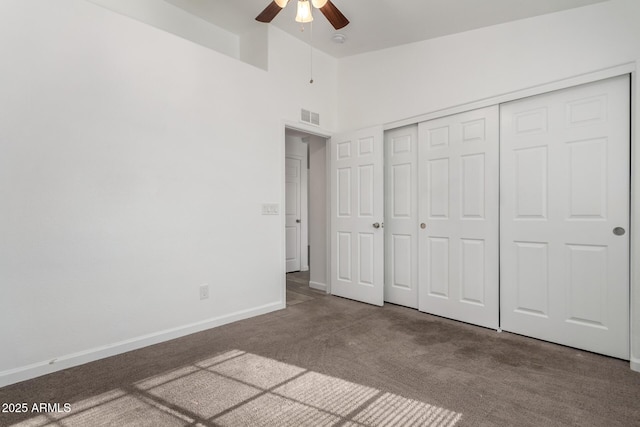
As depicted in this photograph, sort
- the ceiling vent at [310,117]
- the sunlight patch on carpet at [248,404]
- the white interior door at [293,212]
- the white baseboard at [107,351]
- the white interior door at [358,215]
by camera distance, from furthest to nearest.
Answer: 1. the white interior door at [293,212]
2. the ceiling vent at [310,117]
3. the white interior door at [358,215]
4. the white baseboard at [107,351]
5. the sunlight patch on carpet at [248,404]

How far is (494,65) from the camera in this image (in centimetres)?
300

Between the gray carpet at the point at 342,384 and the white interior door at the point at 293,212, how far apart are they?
3025mm

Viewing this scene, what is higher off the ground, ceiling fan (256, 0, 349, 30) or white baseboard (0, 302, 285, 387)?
ceiling fan (256, 0, 349, 30)

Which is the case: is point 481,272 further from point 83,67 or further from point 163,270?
point 83,67

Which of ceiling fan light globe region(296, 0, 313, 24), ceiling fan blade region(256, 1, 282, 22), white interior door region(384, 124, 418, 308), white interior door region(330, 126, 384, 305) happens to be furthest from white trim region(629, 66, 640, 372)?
ceiling fan blade region(256, 1, 282, 22)

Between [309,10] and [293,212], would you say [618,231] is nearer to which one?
[309,10]

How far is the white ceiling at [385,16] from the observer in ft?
→ 9.07

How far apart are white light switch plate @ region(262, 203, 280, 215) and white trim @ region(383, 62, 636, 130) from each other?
1.62 metres

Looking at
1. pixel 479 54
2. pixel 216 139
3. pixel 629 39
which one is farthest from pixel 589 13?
pixel 216 139

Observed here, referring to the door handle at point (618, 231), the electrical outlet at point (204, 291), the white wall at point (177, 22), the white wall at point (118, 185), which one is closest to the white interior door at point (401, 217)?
the white wall at point (118, 185)

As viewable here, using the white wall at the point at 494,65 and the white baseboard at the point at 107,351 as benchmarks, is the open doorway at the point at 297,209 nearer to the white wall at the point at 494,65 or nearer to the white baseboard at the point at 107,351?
the white wall at the point at 494,65

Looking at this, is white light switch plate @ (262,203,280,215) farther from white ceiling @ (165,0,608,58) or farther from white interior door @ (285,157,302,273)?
white interior door @ (285,157,302,273)

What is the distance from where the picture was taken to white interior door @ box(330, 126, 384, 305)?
12.5 feet

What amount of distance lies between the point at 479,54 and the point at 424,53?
0.59 m
